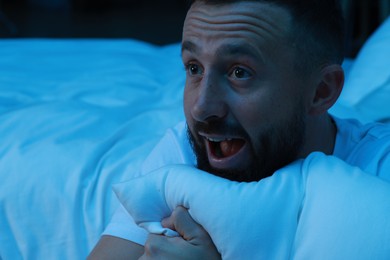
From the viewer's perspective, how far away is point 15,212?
1259mm

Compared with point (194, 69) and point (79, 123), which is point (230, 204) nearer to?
point (194, 69)

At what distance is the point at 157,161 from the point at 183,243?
10.8 inches

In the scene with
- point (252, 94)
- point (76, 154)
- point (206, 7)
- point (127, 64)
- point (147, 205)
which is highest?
point (206, 7)

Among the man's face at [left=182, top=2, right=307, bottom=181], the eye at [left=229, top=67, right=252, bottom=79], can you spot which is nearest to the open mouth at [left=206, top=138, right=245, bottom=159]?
the man's face at [left=182, top=2, right=307, bottom=181]

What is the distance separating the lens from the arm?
1010mm

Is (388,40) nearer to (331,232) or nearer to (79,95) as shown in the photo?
(79,95)

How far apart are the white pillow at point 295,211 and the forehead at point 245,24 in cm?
22

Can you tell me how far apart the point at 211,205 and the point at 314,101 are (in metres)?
0.31

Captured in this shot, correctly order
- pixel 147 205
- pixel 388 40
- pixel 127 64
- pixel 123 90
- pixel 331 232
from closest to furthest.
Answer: pixel 331 232, pixel 147 205, pixel 388 40, pixel 123 90, pixel 127 64

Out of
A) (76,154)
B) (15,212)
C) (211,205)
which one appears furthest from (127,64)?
(211,205)

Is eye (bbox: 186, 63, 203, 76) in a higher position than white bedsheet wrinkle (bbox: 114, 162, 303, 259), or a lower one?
higher

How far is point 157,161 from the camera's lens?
1132 mm

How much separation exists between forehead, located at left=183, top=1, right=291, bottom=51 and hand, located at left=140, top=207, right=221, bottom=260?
0.29 metres

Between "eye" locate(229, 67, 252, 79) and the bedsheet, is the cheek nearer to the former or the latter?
"eye" locate(229, 67, 252, 79)
